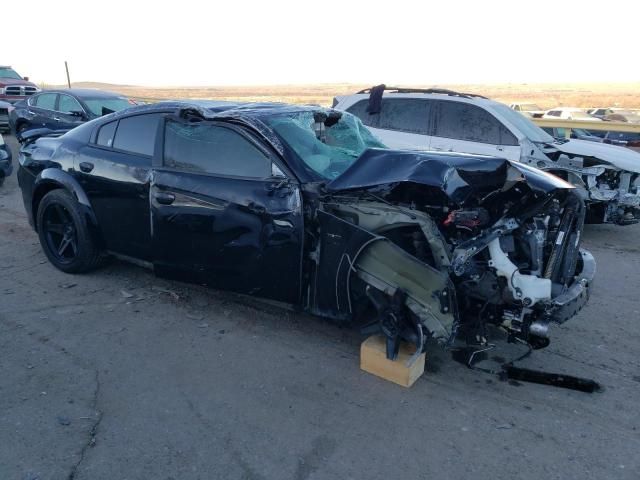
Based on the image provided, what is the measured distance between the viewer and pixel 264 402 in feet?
10.9

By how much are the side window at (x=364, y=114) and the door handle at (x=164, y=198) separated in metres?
5.47

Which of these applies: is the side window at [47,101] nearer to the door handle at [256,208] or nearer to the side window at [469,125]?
the side window at [469,125]

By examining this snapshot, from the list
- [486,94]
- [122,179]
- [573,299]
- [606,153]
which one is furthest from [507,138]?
[486,94]

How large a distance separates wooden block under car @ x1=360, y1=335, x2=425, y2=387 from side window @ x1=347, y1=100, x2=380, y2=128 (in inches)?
236

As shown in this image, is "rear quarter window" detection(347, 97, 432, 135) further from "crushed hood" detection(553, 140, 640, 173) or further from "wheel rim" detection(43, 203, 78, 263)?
"wheel rim" detection(43, 203, 78, 263)

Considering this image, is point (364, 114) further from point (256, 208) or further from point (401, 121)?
point (256, 208)

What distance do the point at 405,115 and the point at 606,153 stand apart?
2951 millimetres

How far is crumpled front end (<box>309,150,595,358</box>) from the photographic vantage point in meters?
3.36

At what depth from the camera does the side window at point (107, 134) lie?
16.0 ft

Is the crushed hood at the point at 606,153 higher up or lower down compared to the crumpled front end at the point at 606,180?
higher up

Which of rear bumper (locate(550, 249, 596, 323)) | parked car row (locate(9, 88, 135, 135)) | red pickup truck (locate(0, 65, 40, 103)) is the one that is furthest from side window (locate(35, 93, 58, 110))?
rear bumper (locate(550, 249, 596, 323))

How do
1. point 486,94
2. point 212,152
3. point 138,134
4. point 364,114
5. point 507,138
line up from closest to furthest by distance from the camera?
point 212,152 → point 138,134 → point 507,138 → point 364,114 → point 486,94

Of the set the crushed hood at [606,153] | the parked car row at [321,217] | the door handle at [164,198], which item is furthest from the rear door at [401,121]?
the door handle at [164,198]

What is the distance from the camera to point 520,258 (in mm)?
3570
